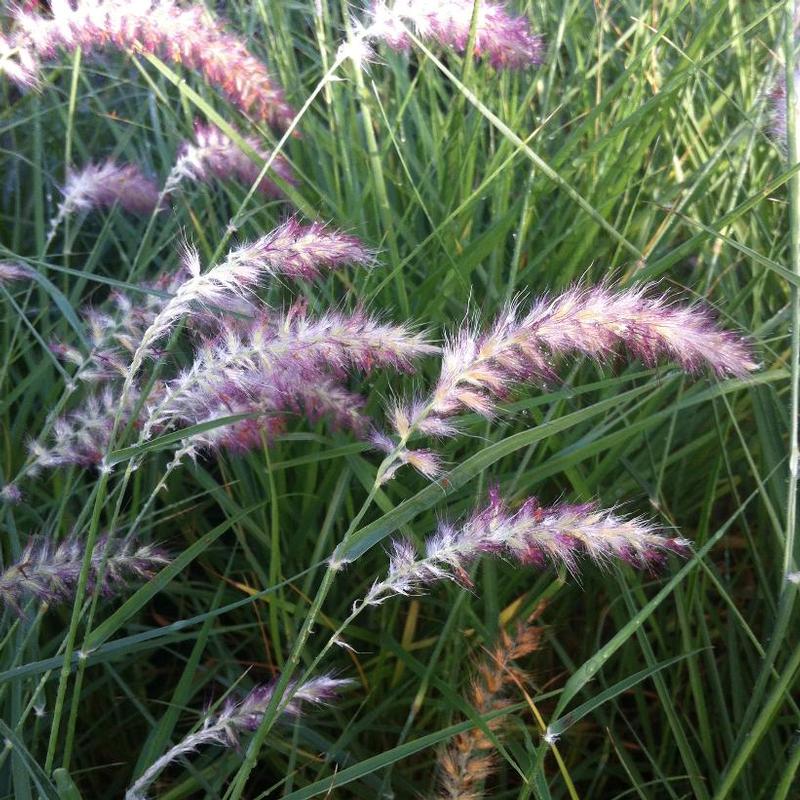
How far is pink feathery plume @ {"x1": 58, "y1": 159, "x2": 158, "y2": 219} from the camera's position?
1237mm

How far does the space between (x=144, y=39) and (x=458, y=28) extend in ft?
1.13

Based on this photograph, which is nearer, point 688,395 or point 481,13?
point 481,13

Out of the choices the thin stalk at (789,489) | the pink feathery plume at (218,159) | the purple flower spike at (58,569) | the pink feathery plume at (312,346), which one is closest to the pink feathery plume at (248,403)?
the pink feathery plume at (312,346)

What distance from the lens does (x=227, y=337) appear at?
2.75 feet

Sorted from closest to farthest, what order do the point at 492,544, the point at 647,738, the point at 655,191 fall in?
the point at 492,544 < the point at 647,738 < the point at 655,191

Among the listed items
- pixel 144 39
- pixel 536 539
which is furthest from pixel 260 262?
pixel 144 39

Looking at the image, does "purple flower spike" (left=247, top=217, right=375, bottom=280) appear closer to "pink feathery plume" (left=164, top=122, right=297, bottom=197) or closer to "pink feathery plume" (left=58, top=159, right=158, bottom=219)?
"pink feathery plume" (left=164, top=122, right=297, bottom=197)

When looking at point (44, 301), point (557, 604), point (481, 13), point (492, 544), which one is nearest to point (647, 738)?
point (557, 604)

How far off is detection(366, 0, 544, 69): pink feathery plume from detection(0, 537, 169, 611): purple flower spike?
54 centimetres

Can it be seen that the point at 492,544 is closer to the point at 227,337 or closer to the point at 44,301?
the point at 227,337

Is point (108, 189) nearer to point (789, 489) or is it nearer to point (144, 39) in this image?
point (144, 39)

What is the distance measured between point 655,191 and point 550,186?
0.94ft

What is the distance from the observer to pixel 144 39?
108cm

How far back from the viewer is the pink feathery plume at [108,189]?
1.24 m
